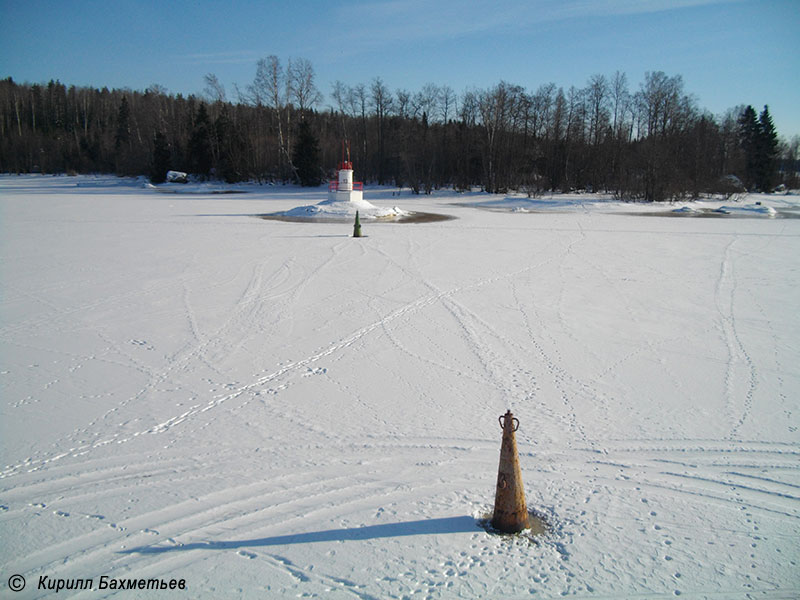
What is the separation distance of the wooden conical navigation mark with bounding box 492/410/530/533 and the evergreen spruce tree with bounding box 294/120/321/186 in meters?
52.7

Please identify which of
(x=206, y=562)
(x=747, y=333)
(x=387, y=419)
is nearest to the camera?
(x=206, y=562)

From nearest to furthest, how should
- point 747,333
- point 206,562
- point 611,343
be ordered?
point 206,562 < point 611,343 < point 747,333

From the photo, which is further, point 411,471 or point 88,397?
point 88,397

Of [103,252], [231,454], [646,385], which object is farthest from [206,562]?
[103,252]

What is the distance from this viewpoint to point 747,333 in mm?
8227

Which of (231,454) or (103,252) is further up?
(103,252)

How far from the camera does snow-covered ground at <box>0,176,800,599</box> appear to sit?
3346mm

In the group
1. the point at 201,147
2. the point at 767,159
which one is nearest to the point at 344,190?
the point at 201,147

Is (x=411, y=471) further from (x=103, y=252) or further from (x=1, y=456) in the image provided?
(x=103, y=252)

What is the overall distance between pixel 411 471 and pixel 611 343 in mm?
4477

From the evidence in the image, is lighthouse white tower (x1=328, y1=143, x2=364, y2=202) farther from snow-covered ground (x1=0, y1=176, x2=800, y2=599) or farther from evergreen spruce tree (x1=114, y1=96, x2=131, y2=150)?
evergreen spruce tree (x1=114, y1=96, x2=131, y2=150)

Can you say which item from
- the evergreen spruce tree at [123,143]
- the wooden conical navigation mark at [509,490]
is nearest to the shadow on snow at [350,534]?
the wooden conical navigation mark at [509,490]

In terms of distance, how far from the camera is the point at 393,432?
5.06m

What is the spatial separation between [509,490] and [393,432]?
5.29 feet
